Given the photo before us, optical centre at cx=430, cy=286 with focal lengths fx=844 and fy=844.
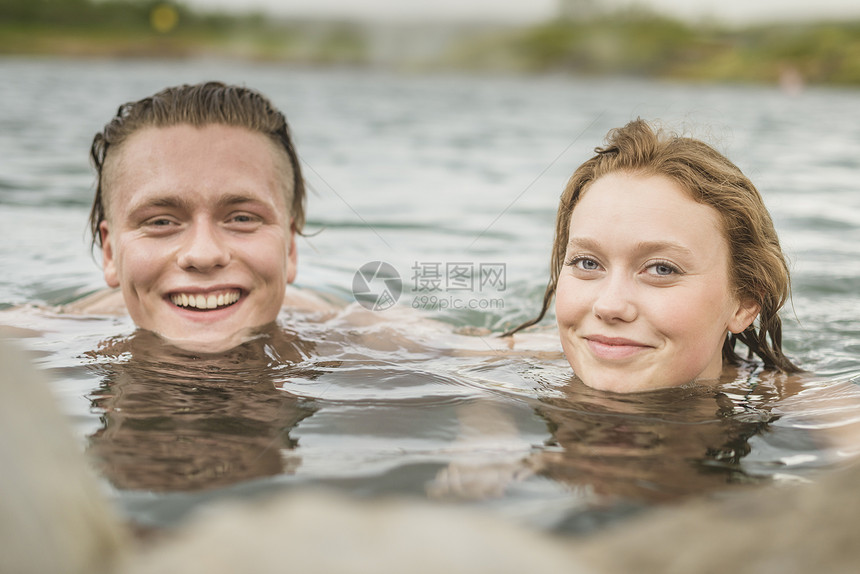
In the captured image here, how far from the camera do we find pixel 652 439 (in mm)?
3057

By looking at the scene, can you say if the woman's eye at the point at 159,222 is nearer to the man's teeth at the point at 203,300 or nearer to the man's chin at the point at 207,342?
the man's teeth at the point at 203,300

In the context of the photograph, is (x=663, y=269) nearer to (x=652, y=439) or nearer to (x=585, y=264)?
(x=585, y=264)

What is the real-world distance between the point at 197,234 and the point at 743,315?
2608 millimetres

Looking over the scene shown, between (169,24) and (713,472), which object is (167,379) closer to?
(713,472)

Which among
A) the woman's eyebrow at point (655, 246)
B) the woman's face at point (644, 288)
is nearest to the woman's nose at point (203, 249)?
the woman's face at point (644, 288)

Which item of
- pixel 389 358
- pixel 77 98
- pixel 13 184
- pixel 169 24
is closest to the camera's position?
pixel 389 358

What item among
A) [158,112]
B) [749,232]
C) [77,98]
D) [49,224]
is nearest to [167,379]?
[158,112]

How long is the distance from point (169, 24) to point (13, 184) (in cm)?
8786

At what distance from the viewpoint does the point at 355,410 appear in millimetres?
3301

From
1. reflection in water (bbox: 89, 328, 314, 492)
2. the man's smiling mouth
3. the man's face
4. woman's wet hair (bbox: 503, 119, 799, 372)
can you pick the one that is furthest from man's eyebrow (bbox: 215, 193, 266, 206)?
woman's wet hair (bbox: 503, 119, 799, 372)

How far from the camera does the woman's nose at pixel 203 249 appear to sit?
4016 millimetres

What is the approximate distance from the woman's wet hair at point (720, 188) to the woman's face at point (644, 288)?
68mm

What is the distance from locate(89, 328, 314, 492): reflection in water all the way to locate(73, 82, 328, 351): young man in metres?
0.18

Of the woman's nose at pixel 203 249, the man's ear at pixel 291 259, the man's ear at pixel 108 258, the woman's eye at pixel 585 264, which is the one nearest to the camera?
the woman's eye at pixel 585 264
